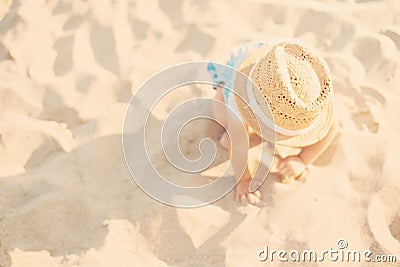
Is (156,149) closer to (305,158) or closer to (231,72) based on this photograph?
(231,72)

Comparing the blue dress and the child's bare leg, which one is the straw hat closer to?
the blue dress

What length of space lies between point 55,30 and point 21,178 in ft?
3.01

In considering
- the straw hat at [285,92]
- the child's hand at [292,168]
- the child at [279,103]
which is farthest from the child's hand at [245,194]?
the straw hat at [285,92]

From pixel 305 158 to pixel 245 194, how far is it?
0.30 meters

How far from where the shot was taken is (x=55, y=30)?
2.75m

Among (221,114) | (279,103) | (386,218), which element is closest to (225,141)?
(221,114)

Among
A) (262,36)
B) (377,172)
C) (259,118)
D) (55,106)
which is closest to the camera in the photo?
(259,118)

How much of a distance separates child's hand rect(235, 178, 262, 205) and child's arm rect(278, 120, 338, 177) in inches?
5.7

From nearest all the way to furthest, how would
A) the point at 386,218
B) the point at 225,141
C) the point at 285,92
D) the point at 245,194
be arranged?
the point at 285,92, the point at 386,218, the point at 245,194, the point at 225,141

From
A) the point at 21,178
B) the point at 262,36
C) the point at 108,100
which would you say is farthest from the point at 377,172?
the point at 21,178

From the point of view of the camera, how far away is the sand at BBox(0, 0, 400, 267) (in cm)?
198

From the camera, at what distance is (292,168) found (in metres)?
2.15

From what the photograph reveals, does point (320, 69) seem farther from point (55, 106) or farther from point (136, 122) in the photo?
point (55, 106)

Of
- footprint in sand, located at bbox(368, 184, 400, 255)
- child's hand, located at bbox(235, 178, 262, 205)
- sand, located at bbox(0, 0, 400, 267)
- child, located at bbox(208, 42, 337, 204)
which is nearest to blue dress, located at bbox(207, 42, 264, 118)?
child, located at bbox(208, 42, 337, 204)
